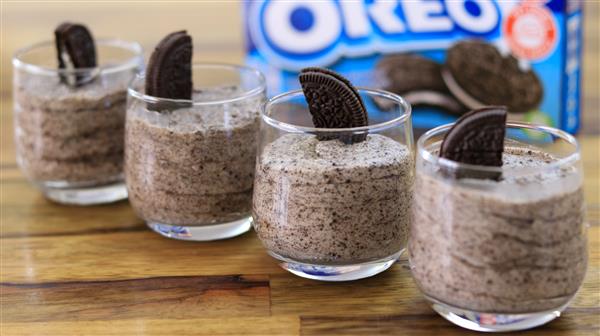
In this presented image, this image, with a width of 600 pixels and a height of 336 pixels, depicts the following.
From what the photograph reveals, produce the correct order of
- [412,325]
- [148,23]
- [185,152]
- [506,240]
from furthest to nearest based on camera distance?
[148,23] → [185,152] → [412,325] → [506,240]

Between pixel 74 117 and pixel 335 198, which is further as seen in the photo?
pixel 74 117

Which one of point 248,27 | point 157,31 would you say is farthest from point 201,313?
point 157,31

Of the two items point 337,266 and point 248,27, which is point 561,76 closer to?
point 248,27

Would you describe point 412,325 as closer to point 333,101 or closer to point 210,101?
point 333,101

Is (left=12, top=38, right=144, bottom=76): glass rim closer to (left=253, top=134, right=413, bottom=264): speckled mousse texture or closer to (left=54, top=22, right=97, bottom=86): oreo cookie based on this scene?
(left=54, top=22, right=97, bottom=86): oreo cookie

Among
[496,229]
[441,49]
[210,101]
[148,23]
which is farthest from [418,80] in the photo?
[148,23]

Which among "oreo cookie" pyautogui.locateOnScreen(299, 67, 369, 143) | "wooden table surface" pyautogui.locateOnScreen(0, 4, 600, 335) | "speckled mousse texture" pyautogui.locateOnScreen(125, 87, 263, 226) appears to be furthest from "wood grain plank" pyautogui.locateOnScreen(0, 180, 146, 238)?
"oreo cookie" pyautogui.locateOnScreen(299, 67, 369, 143)
